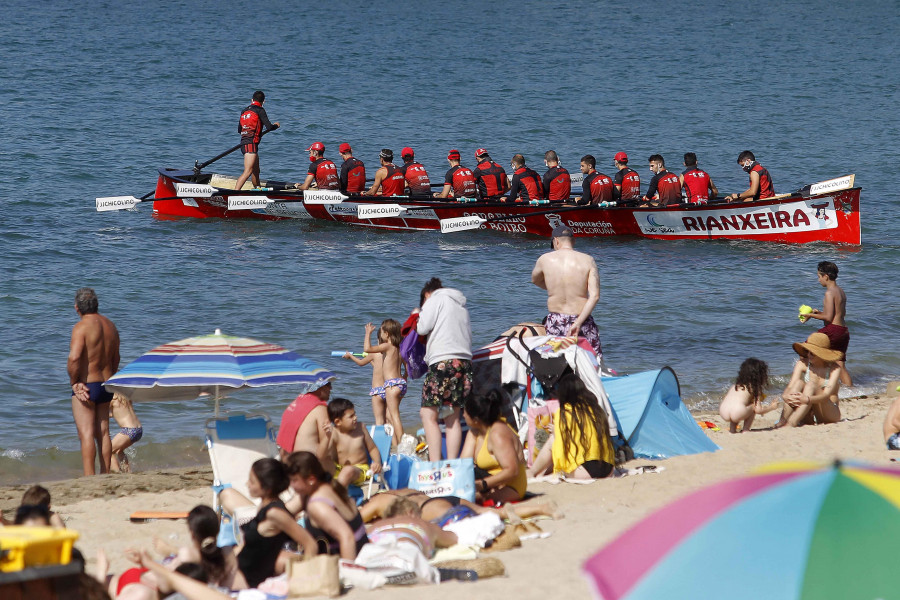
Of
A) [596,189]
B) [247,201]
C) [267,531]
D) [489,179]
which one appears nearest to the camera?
[267,531]

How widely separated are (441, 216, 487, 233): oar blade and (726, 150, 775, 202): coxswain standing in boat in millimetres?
4193

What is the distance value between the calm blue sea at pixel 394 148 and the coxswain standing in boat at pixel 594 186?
879 millimetres

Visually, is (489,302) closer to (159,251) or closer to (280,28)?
(159,251)

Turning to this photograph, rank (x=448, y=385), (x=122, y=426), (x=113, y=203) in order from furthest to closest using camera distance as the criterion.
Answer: (x=113, y=203), (x=122, y=426), (x=448, y=385)

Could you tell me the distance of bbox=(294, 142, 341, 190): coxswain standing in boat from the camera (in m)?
18.2

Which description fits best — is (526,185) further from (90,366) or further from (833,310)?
(90,366)

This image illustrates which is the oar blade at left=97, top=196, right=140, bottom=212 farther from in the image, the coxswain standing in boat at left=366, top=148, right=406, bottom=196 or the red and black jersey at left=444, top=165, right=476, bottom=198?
the red and black jersey at left=444, top=165, right=476, bottom=198

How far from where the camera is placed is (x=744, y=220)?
17.1 meters

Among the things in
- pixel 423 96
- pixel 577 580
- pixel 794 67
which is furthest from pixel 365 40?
pixel 577 580

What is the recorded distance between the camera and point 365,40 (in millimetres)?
42938

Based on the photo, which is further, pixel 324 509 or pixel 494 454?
pixel 494 454

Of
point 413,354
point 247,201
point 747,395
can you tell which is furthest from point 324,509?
point 247,201

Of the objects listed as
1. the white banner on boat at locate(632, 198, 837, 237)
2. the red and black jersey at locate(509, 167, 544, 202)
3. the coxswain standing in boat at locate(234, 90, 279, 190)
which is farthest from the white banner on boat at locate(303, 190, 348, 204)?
the white banner on boat at locate(632, 198, 837, 237)

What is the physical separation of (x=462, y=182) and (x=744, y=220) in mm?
4759
